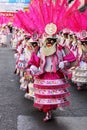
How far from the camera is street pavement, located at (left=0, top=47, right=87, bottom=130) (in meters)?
7.26

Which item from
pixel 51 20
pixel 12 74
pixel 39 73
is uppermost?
pixel 51 20

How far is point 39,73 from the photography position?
7.48 meters

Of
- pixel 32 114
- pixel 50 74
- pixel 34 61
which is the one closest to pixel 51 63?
pixel 50 74

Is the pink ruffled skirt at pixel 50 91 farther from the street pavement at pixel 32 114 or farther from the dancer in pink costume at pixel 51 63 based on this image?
the street pavement at pixel 32 114

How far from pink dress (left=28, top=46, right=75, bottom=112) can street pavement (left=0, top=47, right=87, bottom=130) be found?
323 mm

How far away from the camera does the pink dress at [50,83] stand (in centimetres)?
741

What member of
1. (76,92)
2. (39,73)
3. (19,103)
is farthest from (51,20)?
(76,92)

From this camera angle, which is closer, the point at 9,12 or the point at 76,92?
the point at 76,92

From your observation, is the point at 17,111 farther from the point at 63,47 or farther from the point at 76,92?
the point at 76,92


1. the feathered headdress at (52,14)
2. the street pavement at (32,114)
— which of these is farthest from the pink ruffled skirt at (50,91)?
the feathered headdress at (52,14)

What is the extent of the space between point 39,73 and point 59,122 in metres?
0.90

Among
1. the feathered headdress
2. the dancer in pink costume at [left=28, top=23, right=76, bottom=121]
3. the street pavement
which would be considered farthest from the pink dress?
the feathered headdress

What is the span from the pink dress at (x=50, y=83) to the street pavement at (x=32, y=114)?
323mm

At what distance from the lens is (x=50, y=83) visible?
745 cm
